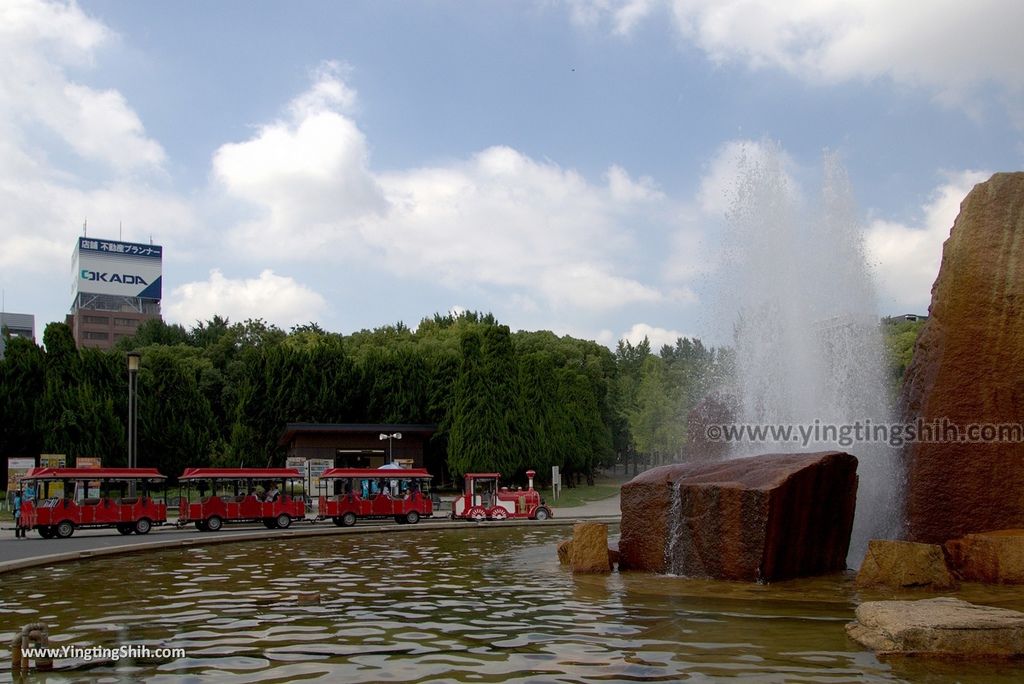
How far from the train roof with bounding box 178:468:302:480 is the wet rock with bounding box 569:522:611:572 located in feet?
58.5

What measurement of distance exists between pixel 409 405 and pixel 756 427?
4029 cm

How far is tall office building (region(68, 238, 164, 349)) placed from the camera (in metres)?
125

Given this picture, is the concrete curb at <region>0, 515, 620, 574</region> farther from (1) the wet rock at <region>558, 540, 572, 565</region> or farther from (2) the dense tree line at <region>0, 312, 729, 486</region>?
(2) the dense tree line at <region>0, 312, 729, 486</region>

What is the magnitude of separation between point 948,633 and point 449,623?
5.29 meters

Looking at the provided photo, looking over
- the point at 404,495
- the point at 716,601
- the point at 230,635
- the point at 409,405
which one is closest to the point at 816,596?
Answer: the point at 716,601

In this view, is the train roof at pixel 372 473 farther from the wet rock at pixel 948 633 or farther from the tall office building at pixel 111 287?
the tall office building at pixel 111 287

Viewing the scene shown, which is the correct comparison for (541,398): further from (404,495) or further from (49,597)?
(49,597)

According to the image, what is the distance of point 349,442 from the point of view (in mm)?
50719

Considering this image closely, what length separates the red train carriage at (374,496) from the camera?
1262 inches

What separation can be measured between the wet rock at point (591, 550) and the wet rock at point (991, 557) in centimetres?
536
